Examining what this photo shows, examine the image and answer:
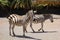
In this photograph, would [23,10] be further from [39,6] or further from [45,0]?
[45,0]

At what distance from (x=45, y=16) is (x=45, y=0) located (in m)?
21.5

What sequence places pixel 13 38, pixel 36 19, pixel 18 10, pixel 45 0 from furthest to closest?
pixel 45 0 → pixel 18 10 → pixel 36 19 → pixel 13 38

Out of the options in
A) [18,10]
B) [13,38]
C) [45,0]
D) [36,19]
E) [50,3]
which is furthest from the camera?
[45,0]

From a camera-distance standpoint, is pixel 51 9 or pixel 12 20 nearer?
pixel 12 20

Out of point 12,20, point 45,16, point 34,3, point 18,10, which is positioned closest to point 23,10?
point 18,10

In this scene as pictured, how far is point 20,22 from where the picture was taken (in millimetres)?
13812

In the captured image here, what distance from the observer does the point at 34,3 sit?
118 feet

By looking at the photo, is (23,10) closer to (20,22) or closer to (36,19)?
(36,19)

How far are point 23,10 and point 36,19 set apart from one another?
17189 millimetres

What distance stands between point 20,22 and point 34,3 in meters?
22.4

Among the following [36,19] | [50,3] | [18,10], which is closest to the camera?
[36,19]

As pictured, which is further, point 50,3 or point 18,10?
point 50,3

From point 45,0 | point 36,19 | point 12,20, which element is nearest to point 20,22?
point 12,20

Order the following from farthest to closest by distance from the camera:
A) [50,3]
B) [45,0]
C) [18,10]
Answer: [45,0], [50,3], [18,10]
